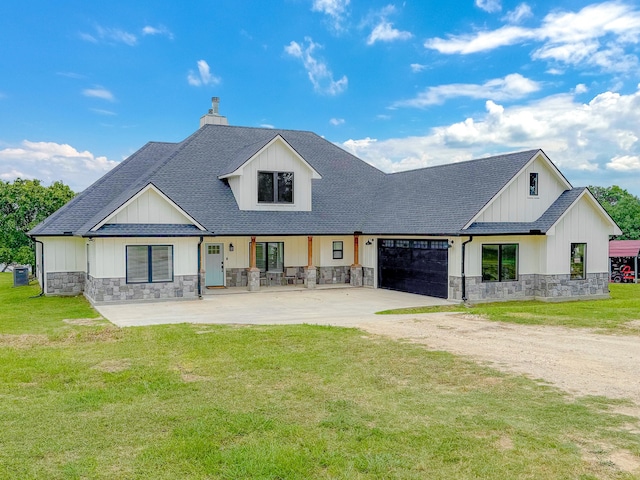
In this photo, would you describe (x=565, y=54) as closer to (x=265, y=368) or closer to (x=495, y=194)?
(x=495, y=194)

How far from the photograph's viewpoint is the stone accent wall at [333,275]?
80.4 feet

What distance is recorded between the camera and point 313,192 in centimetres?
2556

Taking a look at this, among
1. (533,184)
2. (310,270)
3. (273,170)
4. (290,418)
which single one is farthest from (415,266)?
(290,418)

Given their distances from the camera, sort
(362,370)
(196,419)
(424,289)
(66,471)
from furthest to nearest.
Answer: (424,289)
(362,370)
(196,419)
(66,471)

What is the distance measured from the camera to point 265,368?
9000mm

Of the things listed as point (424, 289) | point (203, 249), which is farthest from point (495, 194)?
point (203, 249)

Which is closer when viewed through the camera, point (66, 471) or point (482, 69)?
point (66, 471)

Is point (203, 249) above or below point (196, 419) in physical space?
above

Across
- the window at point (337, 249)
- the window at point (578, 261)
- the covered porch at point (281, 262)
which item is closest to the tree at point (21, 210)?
the covered porch at point (281, 262)

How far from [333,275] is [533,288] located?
887 cm

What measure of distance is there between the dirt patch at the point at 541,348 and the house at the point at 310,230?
5.88m

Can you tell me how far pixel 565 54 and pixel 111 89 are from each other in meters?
22.5

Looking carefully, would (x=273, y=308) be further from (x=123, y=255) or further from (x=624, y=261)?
(x=624, y=261)

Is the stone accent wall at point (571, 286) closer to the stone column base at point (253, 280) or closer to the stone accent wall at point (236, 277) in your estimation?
the stone column base at point (253, 280)
